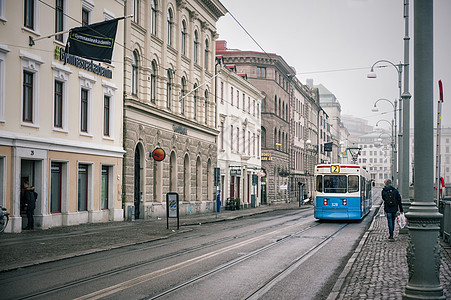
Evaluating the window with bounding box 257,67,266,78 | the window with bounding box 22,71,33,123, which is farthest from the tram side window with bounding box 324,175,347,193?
the window with bounding box 257,67,266,78

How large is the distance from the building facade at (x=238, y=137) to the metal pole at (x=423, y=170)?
40.7m

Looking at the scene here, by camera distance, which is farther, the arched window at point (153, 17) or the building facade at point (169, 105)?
the arched window at point (153, 17)

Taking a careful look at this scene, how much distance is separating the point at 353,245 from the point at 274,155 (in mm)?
50240

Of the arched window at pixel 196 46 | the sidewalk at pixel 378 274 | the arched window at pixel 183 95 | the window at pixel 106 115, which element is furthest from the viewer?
the arched window at pixel 196 46

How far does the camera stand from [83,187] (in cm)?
2698

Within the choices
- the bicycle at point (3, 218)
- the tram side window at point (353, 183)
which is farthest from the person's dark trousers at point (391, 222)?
the bicycle at point (3, 218)

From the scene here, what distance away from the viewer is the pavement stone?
32.7 ft

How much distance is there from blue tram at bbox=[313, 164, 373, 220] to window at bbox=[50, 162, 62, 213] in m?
12.8

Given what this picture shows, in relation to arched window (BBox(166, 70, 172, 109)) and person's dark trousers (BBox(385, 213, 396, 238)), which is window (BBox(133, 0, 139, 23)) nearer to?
arched window (BBox(166, 70, 172, 109))

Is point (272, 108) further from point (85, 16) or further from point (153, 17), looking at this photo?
point (85, 16)

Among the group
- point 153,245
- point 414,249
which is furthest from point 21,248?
point 414,249

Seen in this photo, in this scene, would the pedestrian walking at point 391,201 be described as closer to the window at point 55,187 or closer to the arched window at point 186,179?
the window at point 55,187

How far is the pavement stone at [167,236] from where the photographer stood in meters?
9.96

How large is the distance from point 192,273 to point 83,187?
1597 cm
